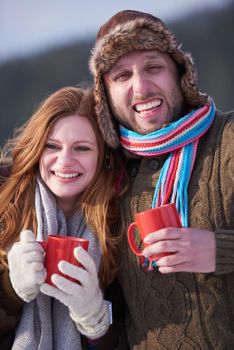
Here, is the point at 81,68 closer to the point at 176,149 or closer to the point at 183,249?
the point at 176,149

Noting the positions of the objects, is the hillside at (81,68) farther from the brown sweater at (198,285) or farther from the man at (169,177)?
the brown sweater at (198,285)

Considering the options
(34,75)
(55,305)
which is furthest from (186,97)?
(34,75)

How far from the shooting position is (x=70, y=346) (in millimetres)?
1634

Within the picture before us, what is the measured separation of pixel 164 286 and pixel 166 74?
0.76 metres

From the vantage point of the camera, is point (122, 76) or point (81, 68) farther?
point (81, 68)

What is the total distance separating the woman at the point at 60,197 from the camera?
1.66 metres

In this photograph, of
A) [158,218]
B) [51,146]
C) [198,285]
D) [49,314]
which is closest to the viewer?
[158,218]

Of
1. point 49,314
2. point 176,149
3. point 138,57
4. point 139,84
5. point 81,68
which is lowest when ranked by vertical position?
point 49,314

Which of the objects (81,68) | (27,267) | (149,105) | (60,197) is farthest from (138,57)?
(81,68)

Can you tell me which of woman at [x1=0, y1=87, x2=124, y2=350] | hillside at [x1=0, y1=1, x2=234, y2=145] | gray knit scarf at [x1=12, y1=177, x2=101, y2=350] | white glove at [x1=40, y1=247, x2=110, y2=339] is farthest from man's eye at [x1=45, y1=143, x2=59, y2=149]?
hillside at [x1=0, y1=1, x2=234, y2=145]

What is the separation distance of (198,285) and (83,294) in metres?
0.38

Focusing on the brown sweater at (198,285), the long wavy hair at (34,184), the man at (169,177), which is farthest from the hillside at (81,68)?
the brown sweater at (198,285)

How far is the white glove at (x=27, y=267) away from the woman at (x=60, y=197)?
2 centimetres

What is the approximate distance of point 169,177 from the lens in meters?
1.65
